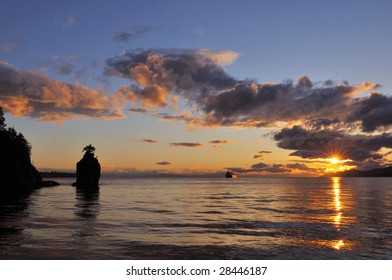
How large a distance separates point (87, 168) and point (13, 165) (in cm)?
3034

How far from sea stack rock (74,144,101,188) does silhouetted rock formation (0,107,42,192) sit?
15.8 meters

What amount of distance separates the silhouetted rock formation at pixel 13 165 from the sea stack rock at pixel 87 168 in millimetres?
15788

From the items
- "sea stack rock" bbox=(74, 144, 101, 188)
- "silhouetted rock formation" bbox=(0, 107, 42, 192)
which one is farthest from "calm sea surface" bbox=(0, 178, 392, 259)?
"sea stack rock" bbox=(74, 144, 101, 188)

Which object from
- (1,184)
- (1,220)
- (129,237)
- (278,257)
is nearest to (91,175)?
(1,184)

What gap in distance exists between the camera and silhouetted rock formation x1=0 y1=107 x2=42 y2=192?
115562 mm

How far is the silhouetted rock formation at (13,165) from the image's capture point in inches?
4550

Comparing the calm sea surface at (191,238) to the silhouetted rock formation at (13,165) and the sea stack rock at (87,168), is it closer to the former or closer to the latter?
the silhouetted rock formation at (13,165)

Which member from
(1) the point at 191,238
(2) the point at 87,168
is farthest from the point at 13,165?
(1) the point at 191,238

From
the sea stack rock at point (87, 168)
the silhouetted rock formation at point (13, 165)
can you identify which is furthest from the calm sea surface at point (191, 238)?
the sea stack rock at point (87, 168)

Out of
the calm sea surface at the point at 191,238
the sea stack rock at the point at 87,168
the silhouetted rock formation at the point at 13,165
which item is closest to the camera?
the calm sea surface at the point at 191,238
